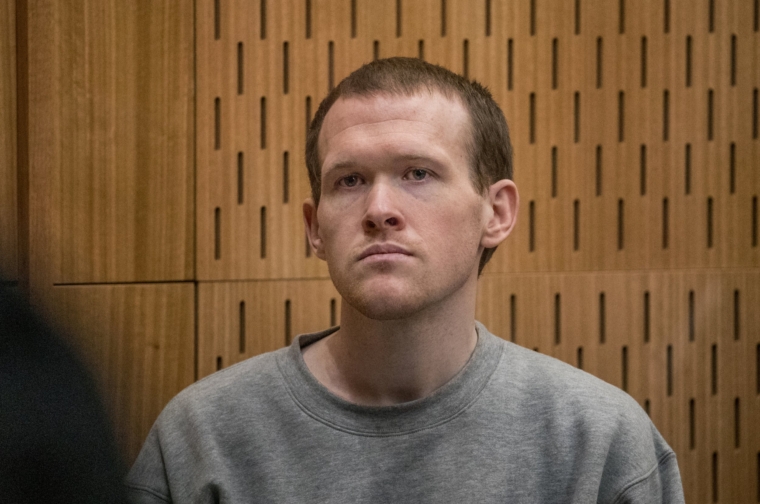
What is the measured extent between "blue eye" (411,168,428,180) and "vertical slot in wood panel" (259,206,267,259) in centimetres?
64

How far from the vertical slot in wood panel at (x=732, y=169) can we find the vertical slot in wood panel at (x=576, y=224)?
396 mm

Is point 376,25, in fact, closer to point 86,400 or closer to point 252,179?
point 252,179

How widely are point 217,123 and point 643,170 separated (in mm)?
1105

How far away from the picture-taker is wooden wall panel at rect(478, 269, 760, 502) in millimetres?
1882

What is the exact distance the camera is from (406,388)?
1415 mm

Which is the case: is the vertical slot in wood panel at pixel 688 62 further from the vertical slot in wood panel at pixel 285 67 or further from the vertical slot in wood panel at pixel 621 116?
the vertical slot in wood panel at pixel 285 67

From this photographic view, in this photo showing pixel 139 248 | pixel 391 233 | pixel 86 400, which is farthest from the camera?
pixel 139 248

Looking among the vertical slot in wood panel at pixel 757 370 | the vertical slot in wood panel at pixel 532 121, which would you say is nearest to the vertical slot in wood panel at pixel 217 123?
the vertical slot in wood panel at pixel 532 121

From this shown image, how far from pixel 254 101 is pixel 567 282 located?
0.92 metres

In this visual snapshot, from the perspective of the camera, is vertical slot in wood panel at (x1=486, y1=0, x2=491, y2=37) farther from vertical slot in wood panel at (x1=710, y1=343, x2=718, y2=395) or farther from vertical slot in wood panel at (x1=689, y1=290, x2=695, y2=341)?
vertical slot in wood panel at (x1=710, y1=343, x2=718, y2=395)

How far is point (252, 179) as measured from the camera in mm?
1880

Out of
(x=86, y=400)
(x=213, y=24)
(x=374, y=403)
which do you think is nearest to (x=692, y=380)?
(x=374, y=403)

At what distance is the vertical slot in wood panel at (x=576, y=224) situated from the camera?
6.24 ft

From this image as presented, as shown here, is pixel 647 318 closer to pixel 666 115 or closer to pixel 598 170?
pixel 598 170
